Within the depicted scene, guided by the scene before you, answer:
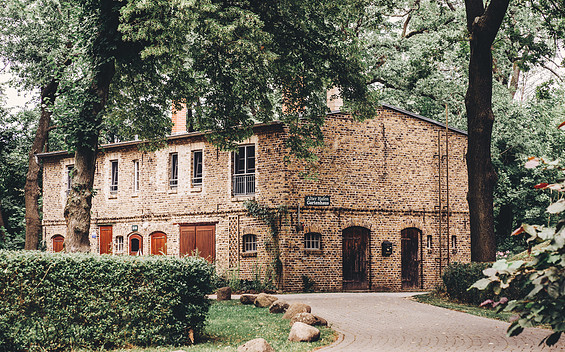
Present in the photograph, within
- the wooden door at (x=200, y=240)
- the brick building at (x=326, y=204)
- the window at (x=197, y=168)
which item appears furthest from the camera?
the window at (x=197, y=168)

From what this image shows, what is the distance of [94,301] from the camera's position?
1011 cm

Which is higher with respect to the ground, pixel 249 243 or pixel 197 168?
pixel 197 168

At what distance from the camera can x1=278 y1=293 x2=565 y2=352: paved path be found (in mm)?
10469

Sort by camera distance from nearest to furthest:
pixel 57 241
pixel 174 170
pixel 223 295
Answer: pixel 223 295
pixel 174 170
pixel 57 241

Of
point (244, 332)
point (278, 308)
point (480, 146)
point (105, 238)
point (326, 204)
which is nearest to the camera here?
point (244, 332)

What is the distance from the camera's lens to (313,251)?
24.4 m

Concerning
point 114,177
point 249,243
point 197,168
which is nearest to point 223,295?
point 249,243

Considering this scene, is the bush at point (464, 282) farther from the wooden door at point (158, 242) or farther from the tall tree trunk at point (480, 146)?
the wooden door at point (158, 242)

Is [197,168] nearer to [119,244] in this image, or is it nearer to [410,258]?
[119,244]

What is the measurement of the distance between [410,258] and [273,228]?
252 inches

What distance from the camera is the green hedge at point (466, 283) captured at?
16.5m

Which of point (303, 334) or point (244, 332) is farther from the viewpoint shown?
point (244, 332)

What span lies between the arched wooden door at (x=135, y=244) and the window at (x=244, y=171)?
620cm

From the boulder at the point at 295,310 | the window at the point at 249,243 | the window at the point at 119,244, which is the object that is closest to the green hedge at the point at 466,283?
the boulder at the point at 295,310
